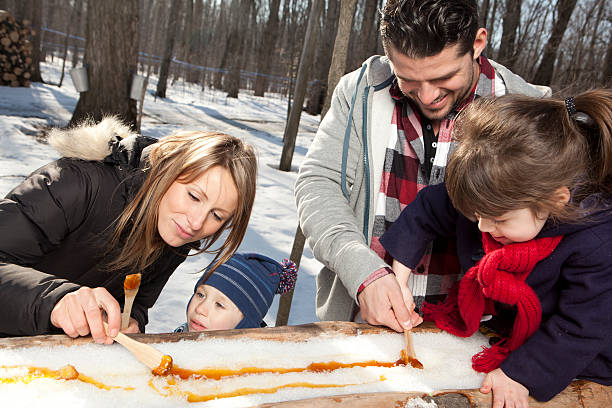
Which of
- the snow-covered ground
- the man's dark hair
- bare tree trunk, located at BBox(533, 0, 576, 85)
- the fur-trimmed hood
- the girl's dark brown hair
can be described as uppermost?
bare tree trunk, located at BBox(533, 0, 576, 85)

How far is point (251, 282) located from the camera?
5.99 feet

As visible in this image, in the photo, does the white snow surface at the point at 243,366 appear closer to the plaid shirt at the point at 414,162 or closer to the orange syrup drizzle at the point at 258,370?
→ the orange syrup drizzle at the point at 258,370

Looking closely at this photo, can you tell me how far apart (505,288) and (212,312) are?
1.04m

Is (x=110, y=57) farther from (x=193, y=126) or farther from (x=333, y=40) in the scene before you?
(x=333, y=40)

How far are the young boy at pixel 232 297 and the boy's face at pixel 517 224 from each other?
3.18 ft

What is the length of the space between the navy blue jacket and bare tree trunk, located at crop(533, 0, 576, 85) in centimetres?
984

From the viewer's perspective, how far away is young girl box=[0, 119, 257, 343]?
129 cm

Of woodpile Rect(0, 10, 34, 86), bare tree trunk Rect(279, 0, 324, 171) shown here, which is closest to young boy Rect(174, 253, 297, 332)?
bare tree trunk Rect(279, 0, 324, 171)

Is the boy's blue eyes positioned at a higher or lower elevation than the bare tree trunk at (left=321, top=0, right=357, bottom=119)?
lower

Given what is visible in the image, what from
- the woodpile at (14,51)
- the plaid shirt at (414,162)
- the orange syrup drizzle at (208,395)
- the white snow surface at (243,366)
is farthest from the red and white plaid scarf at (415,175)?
the woodpile at (14,51)

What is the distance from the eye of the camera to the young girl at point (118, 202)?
129 centimetres

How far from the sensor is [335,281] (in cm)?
166

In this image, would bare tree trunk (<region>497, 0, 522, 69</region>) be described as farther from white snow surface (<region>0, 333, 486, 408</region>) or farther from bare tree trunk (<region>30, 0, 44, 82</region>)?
white snow surface (<region>0, 333, 486, 408</region>)

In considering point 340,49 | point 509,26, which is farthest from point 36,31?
point 509,26
